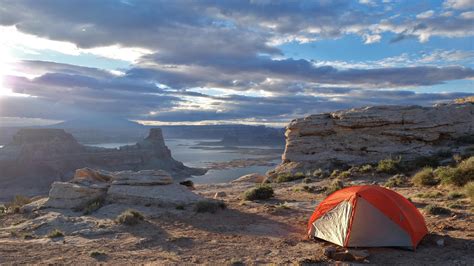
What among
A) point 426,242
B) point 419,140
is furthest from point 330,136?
point 426,242

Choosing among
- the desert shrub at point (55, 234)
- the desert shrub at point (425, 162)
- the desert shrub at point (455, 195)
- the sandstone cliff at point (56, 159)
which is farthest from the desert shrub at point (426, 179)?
the sandstone cliff at point (56, 159)

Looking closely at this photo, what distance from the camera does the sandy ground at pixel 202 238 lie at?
28.3 feet

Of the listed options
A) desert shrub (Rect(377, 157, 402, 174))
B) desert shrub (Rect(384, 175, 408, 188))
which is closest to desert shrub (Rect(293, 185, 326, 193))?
desert shrub (Rect(384, 175, 408, 188))

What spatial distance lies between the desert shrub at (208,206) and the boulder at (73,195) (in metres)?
4.06

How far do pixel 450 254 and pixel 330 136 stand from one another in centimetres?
2109

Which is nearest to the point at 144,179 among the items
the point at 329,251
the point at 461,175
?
the point at 329,251

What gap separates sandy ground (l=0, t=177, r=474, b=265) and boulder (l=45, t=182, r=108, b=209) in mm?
738

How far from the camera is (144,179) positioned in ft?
53.4

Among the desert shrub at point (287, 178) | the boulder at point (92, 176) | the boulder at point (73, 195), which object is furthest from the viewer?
the desert shrub at point (287, 178)

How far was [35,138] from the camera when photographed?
10469 cm

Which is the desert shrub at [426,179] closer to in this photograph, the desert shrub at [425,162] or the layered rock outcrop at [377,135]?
the desert shrub at [425,162]

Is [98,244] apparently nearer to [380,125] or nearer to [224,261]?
[224,261]

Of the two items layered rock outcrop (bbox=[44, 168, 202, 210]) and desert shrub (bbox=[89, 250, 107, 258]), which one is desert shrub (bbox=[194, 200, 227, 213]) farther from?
desert shrub (bbox=[89, 250, 107, 258])

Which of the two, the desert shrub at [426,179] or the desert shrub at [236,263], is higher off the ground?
the desert shrub at [426,179]
